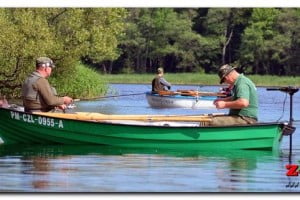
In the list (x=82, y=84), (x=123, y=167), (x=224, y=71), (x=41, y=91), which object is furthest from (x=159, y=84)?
(x=123, y=167)

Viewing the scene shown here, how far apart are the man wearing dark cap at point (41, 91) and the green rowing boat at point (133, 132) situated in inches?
4.7

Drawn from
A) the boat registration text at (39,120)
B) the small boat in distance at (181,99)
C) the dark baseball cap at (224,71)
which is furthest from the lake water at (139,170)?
the small boat in distance at (181,99)

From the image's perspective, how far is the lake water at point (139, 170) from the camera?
340 inches

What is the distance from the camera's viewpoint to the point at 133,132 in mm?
10766

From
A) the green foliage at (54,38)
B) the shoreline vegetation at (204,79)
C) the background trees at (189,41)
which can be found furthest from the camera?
the green foliage at (54,38)

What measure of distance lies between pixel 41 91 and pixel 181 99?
559 centimetres

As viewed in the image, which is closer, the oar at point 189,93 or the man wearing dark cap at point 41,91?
the man wearing dark cap at point 41,91

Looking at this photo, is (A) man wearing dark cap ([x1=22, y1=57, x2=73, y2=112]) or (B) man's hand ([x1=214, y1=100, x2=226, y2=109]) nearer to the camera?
(B) man's hand ([x1=214, y1=100, x2=226, y2=109])

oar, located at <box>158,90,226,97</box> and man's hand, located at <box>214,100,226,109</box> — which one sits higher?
man's hand, located at <box>214,100,226,109</box>

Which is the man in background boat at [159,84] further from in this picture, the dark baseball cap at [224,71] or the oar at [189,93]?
the dark baseball cap at [224,71]

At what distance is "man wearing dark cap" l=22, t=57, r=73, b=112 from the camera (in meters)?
10.7

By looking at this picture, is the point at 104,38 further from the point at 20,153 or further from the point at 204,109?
the point at 204,109

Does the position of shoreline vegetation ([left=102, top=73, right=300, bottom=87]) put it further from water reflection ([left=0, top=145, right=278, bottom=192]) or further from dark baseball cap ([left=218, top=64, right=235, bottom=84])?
dark baseball cap ([left=218, top=64, right=235, bottom=84])

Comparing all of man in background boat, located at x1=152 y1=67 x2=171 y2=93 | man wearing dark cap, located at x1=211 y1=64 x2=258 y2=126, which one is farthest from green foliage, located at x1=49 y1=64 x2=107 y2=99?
man wearing dark cap, located at x1=211 y1=64 x2=258 y2=126
